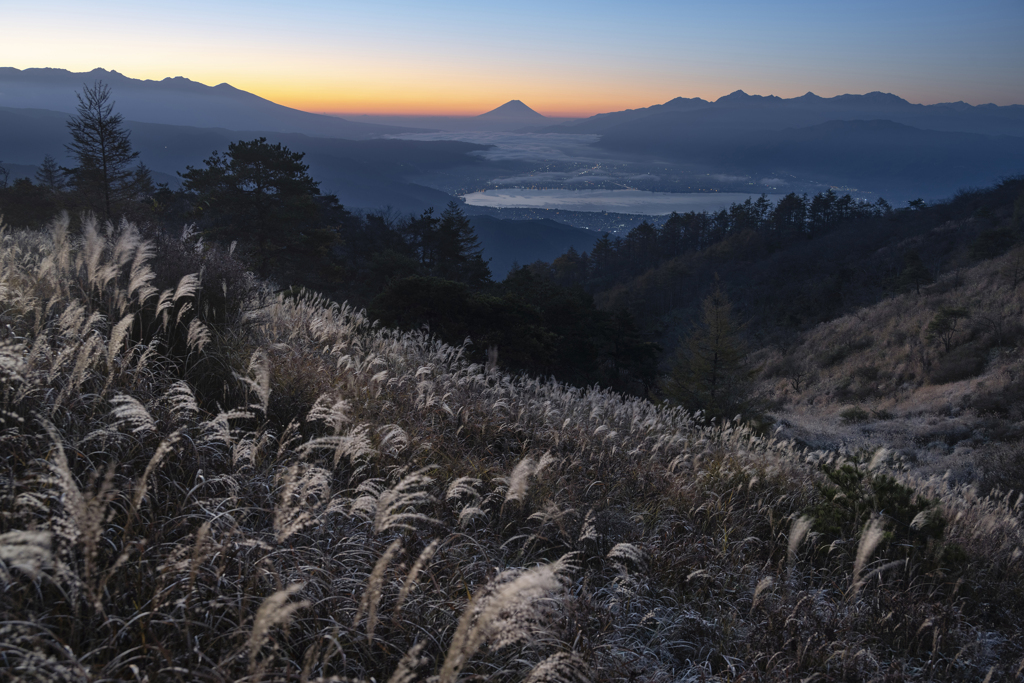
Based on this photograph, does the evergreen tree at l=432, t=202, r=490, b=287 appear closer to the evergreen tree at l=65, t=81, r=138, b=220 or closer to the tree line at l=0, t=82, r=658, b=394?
the tree line at l=0, t=82, r=658, b=394

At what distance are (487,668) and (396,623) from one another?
0.48 metres

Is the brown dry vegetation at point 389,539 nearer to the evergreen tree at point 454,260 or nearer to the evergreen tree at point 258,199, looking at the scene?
the evergreen tree at point 258,199

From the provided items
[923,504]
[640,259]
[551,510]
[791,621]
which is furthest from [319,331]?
[640,259]

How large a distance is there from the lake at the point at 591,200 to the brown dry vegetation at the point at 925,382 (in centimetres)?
8086

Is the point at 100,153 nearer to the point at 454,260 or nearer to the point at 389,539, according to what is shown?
the point at 454,260

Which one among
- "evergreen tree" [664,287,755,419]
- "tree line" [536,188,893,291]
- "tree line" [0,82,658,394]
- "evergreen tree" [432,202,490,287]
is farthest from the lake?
"evergreen tree" [664,287,755,419]

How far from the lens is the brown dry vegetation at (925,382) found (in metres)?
16.1

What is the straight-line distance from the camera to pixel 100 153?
1168 inches

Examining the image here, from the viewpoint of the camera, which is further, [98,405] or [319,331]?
[319,331]

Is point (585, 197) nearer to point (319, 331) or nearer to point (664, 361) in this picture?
point (664, 361)

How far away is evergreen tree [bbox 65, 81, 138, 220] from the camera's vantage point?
28078mm

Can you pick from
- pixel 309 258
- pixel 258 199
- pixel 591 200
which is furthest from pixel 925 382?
pixel 591 200

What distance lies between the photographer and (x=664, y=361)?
5169 centimetres

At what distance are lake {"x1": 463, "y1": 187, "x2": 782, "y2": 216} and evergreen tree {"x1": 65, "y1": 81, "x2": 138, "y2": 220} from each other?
266 ft
